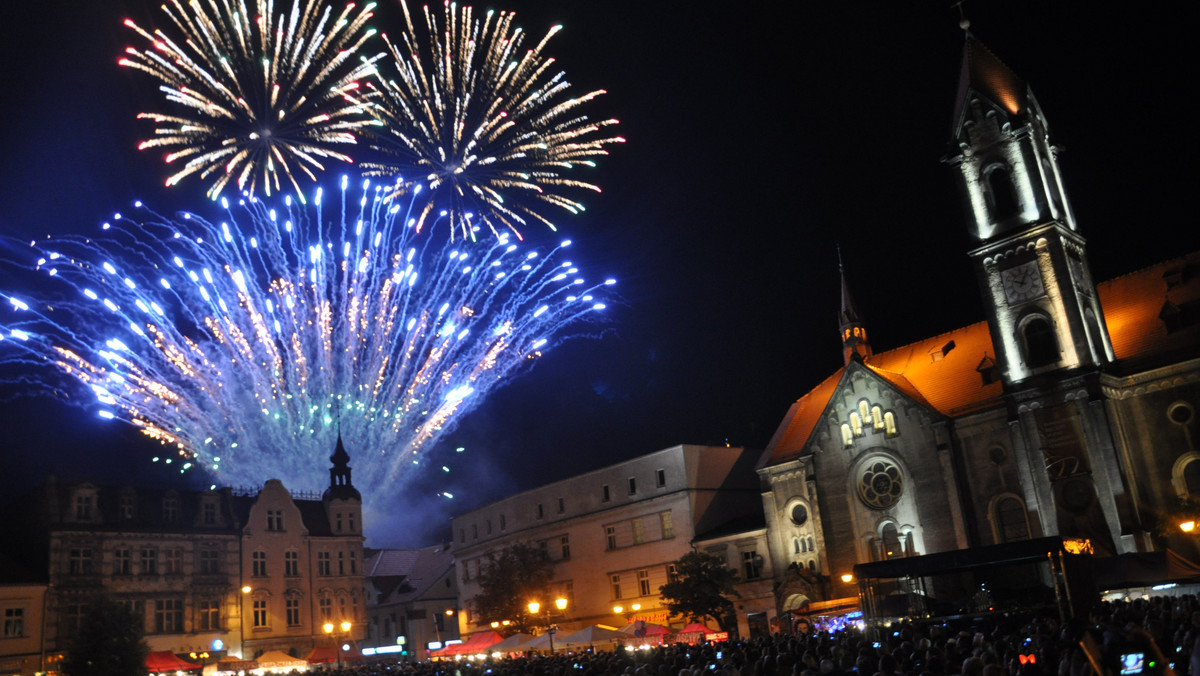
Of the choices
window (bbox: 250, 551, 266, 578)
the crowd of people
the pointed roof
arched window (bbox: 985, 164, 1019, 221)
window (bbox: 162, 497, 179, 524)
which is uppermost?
the pointed roof

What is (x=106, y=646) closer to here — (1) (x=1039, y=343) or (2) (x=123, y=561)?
(2) (x=123, y=561)

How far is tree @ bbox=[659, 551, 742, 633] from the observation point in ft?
165

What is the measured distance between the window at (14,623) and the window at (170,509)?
10.3 meters

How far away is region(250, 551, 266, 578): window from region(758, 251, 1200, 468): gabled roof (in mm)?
34608

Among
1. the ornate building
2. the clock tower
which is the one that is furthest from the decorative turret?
the clock tower

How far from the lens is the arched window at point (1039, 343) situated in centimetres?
4447

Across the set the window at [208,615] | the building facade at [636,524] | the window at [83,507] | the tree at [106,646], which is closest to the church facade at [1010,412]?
the building facade at [636,524]

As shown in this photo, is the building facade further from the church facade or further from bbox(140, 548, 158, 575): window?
bbox(140, 548, 158, 575): window

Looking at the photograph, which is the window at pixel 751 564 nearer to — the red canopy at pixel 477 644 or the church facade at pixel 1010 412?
the church facade at pixel 1010 412

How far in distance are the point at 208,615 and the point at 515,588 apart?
64.9 feet

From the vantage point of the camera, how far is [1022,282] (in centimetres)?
4594

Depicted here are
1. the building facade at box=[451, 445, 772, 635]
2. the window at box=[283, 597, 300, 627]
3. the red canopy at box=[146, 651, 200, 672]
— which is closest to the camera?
the red canopy at box=[146, 651, 200, 672]

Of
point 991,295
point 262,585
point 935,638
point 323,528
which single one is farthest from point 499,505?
point 935,638

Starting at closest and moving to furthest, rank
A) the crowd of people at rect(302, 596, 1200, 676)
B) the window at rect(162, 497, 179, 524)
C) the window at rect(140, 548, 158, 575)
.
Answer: the crowd of people at rect(302, 596, 1200, 676), the window at rect(140, 548, 158, 575), the window at rect(162, 497, 179, 524)
